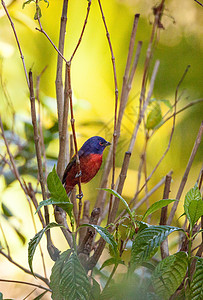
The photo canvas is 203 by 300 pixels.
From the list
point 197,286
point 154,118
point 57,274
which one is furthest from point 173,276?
point 154,118

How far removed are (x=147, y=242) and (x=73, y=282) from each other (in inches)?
3.9

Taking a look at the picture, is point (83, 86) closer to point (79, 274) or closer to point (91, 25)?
point (91, 25)

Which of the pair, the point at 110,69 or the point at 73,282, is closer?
the point at 73,282

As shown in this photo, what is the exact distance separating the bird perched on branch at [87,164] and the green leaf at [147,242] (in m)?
0.22

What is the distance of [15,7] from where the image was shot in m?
1.27

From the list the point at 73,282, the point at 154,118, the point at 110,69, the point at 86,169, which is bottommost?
the point at 73,282

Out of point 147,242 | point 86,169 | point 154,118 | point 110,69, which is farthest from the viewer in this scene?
point 110,69

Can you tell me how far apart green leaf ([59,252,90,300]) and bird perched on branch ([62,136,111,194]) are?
0.20 m

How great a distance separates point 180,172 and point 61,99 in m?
0.98

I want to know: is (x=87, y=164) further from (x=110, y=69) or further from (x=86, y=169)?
(x=110, y=69)

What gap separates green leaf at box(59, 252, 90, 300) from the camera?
510 mm

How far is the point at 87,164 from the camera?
77 centimetres

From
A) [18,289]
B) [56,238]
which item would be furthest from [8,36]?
[18,289]

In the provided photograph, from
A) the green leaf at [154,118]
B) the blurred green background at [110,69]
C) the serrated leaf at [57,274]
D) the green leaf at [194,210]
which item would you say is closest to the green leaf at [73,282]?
the serrated leaf at [57,274]
